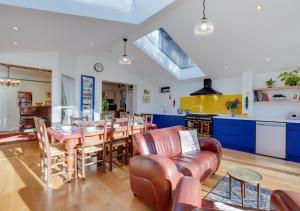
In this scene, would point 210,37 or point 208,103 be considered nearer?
point 210,37

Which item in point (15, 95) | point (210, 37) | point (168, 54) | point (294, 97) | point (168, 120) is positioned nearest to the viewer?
point (210, 37)

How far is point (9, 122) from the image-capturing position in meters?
7.25

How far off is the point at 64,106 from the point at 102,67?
1.84 m

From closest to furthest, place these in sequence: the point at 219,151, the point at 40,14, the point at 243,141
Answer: the point at 40,14, the point at 219,151, the point at 243,141

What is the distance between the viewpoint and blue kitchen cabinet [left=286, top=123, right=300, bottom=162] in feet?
11.2

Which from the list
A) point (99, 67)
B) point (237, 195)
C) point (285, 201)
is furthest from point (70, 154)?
point (99, 67)

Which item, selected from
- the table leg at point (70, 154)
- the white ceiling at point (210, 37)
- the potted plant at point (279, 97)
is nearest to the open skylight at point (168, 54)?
the white ceiling at point (210, 37)

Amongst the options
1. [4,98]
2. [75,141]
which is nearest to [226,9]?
[75,141]

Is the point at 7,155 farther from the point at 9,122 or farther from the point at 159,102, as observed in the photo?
the point at 159,102

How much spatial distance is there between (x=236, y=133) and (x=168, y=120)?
2.46m

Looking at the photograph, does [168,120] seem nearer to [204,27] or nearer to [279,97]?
[279,97]

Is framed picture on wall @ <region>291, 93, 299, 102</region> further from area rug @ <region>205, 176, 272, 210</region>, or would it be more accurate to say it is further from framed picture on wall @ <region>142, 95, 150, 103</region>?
framed picture on wall @ <region>142, 95, 150, 103</region>

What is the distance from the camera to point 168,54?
5602mm

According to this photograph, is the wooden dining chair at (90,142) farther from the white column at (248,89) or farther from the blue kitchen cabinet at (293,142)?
the white column at (248,89)
